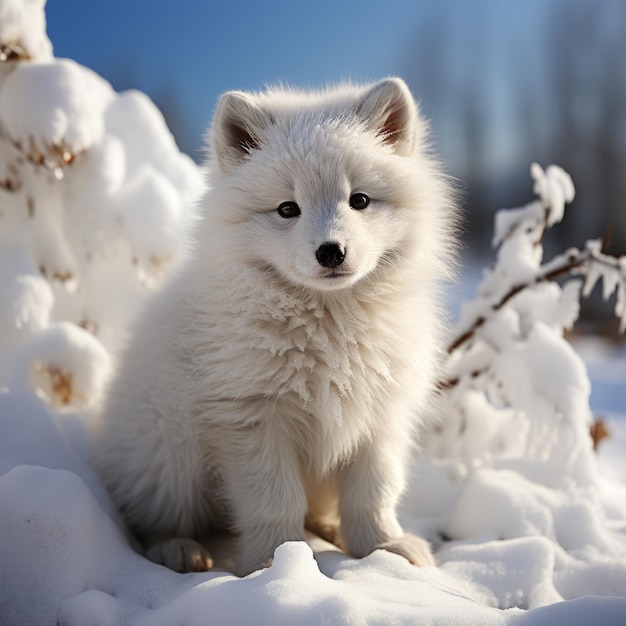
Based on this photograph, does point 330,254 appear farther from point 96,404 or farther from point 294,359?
point 96,404

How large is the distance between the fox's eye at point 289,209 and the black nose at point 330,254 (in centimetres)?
24

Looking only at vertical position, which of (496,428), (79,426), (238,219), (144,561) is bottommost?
(144,561)

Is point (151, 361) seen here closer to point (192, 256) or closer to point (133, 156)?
point (192, 256)

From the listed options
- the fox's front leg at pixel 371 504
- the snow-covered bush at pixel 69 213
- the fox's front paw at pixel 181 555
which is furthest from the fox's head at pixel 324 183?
the snow-covered bush at pixel 69 213

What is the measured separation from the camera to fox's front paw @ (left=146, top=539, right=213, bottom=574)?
93.4 inches

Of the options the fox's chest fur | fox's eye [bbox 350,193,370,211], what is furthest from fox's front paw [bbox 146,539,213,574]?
fox's eye [bbox 350,193,370,211]

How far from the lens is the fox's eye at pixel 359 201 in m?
2.28

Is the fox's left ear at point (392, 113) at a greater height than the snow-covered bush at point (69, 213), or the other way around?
the fox's left ear at point (392, 113)

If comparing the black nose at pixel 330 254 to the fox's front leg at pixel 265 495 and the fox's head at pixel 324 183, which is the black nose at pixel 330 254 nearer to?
the fox's head at pixel 324 183

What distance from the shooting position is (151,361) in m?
2.58

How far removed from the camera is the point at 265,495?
2.32m

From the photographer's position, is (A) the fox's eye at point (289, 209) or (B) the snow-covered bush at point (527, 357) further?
(B) the snow-covered bush at point (527, 357)

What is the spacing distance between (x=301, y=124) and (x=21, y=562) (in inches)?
67.9

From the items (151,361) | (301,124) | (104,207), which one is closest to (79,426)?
(151,361)
